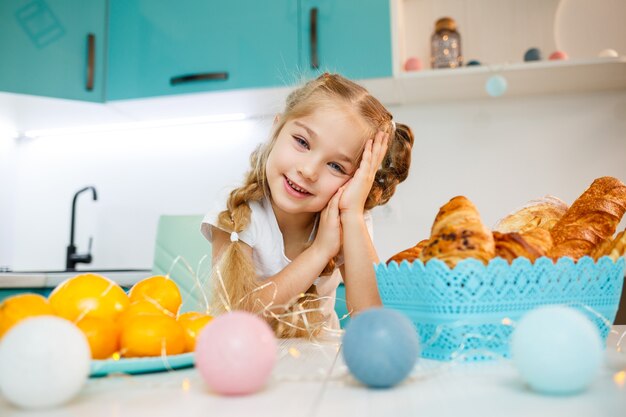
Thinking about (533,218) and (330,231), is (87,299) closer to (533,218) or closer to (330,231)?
(533,218)

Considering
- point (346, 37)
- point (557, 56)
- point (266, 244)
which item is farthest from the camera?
point (346, 37)

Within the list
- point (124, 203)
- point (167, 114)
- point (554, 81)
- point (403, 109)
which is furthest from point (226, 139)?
point (554, 81)

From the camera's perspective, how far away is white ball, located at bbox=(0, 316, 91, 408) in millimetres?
336

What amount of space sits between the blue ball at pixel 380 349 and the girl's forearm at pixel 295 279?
738 mm

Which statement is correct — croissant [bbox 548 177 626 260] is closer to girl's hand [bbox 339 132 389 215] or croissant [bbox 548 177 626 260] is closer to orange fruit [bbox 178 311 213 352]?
orange fruit [bbox 178 311 213 352]

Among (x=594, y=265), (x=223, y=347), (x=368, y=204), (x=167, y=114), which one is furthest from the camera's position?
(x=167, y=114)

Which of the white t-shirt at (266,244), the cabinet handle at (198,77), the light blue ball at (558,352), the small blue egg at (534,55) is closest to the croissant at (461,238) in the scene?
the light blue ball at (558,352)

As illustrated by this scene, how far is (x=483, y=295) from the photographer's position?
1.71ft

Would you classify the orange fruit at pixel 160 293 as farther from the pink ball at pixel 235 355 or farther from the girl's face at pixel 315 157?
the girl's face at pixel 315 157

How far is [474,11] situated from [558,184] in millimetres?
750

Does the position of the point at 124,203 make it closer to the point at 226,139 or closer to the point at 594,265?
the point at 226,139

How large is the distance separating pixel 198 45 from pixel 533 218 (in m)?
1.70

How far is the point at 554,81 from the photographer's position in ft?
6.45

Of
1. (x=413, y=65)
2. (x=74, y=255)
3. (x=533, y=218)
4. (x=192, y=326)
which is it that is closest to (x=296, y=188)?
(x=533, y=218)
